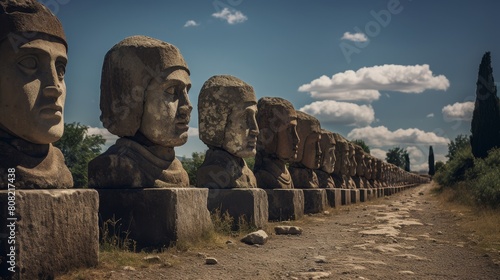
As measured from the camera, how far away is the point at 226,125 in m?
9.20

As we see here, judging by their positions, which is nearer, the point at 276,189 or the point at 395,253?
the point at 395,253

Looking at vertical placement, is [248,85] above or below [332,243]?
above

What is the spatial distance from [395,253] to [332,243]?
1.21 m

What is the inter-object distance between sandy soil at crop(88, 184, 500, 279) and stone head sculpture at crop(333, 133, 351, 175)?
948 cm

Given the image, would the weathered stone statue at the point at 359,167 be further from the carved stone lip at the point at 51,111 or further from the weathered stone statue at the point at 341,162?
the carved stone lip at the point at 51,111

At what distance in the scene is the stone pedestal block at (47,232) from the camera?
412 centimetres

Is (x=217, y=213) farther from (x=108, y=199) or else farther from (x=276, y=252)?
(x=108, y=199)

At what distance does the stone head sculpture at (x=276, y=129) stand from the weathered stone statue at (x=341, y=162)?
7.45m

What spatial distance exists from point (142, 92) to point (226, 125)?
9.37ft

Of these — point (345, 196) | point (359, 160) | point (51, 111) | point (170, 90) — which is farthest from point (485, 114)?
point (51, 111)

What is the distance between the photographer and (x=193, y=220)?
6.70 meters

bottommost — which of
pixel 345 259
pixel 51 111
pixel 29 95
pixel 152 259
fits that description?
pixel 345 259

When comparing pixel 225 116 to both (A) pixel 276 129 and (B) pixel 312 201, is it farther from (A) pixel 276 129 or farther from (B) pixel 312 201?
(B) pixel 312 201

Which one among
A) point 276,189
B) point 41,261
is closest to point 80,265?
point 41,261
